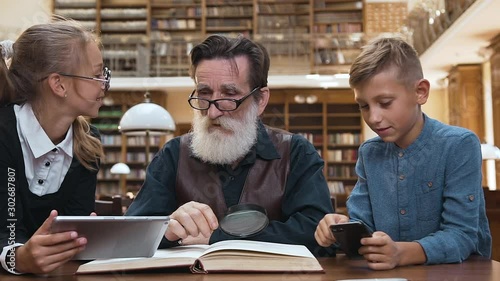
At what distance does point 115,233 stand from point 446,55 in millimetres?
10270

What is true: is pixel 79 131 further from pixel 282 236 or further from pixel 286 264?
pixel 286 264

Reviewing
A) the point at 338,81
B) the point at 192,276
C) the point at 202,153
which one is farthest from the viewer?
the point at 338,81

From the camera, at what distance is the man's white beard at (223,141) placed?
1.96 meters

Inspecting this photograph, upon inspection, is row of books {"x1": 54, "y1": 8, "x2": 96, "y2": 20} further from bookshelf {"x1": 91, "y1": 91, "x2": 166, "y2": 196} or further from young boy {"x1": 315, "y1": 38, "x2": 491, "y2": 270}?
young boy {"x1": 315, "y1": 38, "x2": 491, "y2": 270}

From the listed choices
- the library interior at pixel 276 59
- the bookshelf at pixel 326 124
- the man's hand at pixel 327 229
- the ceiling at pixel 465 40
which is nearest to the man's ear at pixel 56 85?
the man's hand at pixel 327 229

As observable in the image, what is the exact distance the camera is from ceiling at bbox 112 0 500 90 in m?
8.70

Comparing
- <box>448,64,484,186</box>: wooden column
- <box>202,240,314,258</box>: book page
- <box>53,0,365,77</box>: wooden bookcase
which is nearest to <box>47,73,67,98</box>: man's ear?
<box>202,240,314,258</box>: book page

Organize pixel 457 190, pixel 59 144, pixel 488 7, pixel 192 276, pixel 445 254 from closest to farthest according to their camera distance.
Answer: pixel 192 276 → pixel 445 254 → pixel 457 190 → pixel 59 144 → pixel 488 7

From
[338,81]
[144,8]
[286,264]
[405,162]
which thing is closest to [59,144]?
[286,264]

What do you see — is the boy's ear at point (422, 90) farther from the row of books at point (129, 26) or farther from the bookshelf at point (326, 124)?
the row of books at point (129, 26)

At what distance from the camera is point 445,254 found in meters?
1.47

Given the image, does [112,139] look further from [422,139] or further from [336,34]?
[422,139]

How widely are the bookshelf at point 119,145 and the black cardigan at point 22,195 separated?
10.8m

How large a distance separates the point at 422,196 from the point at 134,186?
11.4 meters
